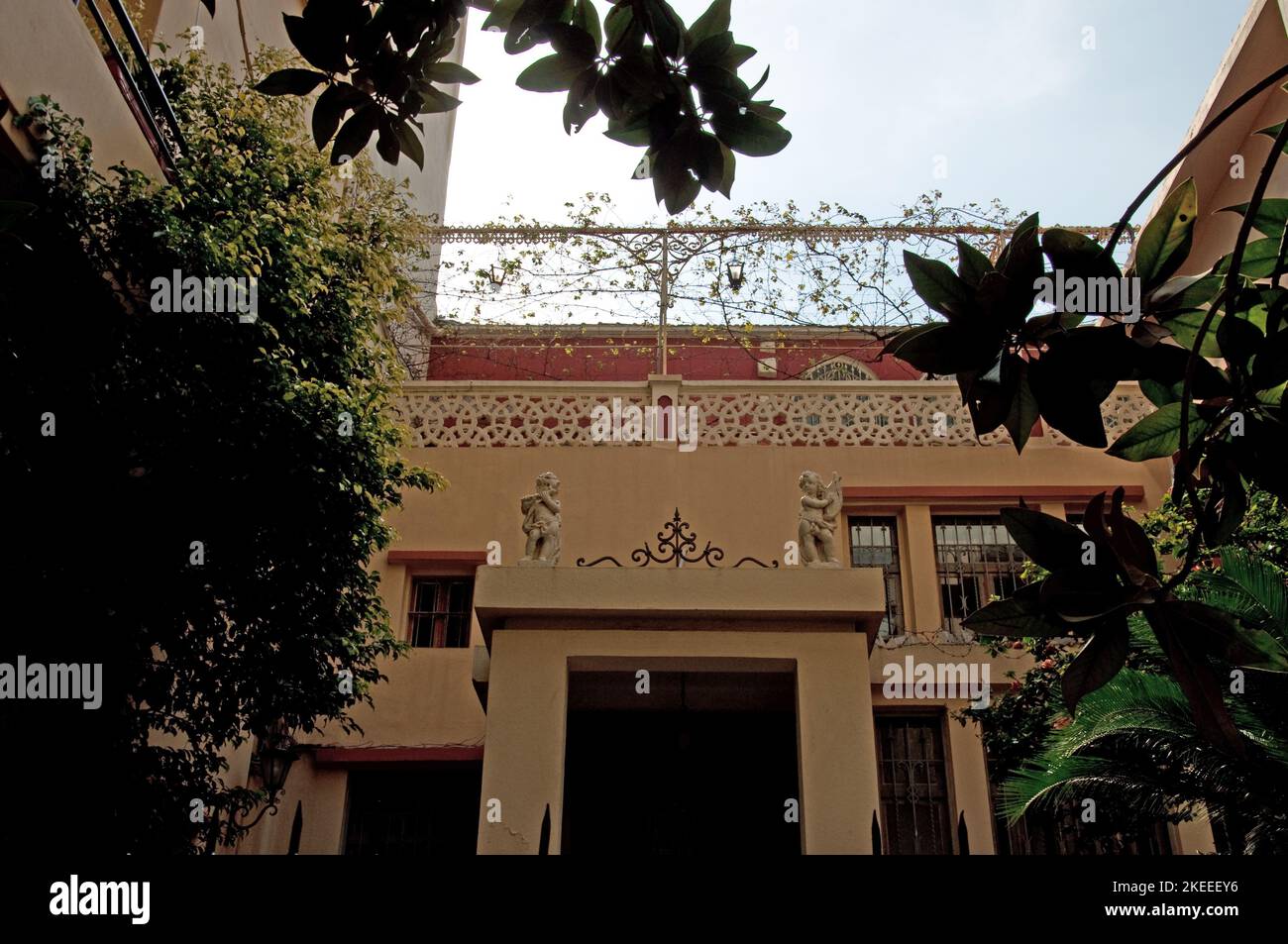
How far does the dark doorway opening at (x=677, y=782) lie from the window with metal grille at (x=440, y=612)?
7.52 ft

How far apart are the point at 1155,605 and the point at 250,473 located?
6237 millimetres

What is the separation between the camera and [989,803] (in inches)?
420

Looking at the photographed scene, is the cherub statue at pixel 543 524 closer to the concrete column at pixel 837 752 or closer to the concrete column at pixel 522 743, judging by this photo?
the concrete column at pixel 522 743

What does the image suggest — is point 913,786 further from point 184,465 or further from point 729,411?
point 184,465

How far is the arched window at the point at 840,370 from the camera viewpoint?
49.6 ft

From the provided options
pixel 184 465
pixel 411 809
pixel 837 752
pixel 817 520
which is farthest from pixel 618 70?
pixel 411 809

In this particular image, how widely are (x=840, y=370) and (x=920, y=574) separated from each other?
4.59 meters

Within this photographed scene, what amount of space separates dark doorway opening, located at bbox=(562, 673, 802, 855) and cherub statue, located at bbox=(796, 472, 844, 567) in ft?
5.34

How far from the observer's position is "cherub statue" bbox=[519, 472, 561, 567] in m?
8.83

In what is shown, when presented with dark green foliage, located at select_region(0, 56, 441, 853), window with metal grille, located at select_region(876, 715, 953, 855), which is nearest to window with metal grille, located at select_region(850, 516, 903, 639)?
window with metal grille, located at select_region(876, 715, 953, 855)

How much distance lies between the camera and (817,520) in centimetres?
901

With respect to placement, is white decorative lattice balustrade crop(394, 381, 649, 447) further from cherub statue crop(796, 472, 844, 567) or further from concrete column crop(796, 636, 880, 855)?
concrete column crop(796, 636, 880, 855)
